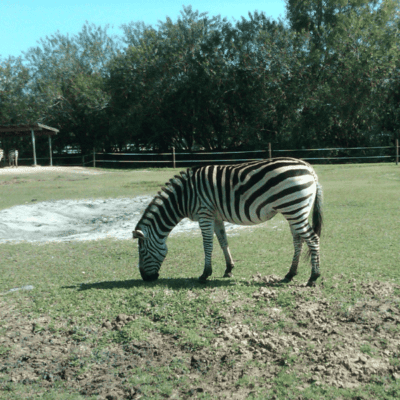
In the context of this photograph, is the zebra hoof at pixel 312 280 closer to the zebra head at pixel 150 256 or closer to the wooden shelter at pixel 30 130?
the zebra head at pixel 150 256

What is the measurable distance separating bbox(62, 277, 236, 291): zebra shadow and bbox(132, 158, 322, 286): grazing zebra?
0.44 ft

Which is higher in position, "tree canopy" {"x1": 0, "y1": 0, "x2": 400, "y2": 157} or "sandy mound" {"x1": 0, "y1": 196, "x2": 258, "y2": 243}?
"tree canopy" {"x1": 0, "y1": 0, "x2": 400, "y2": 157}

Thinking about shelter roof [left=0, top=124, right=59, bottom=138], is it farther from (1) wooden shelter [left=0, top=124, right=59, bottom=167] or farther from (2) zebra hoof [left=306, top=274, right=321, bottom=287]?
(2) zebra hoof [left=306, top=274, right=321, bottom=287]

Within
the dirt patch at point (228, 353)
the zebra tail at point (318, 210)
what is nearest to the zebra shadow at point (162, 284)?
the dirt patch at point (228, 353)

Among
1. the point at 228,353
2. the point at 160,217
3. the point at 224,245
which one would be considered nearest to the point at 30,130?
the point at 160,217

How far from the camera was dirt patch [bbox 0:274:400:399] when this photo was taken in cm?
378

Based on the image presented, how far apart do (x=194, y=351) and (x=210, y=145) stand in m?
30.2

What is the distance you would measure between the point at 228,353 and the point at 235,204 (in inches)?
85.5

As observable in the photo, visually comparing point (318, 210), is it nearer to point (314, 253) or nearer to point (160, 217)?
point (314, 253)

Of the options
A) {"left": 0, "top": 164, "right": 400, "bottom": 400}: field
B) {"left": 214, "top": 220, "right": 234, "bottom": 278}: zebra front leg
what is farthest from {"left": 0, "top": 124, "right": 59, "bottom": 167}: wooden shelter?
{"left": 214, "top": 220, "right": 234, "bottom": 278}: zebra front leg

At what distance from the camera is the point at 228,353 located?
4.15 meters

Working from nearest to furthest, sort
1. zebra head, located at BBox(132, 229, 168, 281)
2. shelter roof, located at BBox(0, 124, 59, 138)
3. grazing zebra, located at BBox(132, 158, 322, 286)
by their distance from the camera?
grazing zebra, located at BBox(132, 158, 322, 286), zebra head, located at BBox(132, 229, 168, 281), shelter roof, located at BBox(0, 124, 59, 138)

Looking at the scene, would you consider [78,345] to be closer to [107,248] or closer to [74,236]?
[107,248]

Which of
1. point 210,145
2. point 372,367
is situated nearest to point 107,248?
point 372,367
